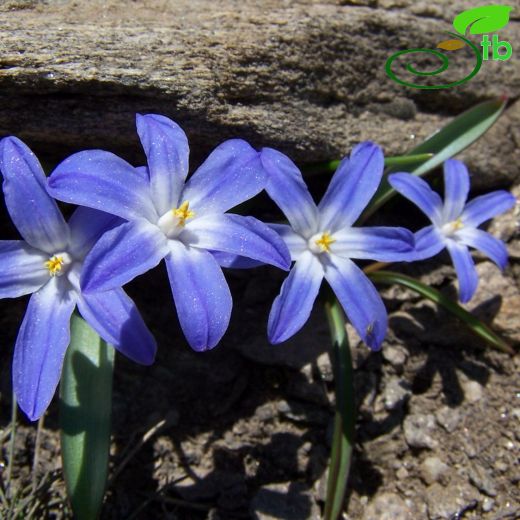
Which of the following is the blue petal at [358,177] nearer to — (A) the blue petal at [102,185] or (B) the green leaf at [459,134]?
(B) the green leaf at [459,134]

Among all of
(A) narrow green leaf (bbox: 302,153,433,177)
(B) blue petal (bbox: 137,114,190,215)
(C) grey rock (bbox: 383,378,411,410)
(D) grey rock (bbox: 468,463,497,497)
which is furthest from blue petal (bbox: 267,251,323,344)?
(D) grey rock (bbox: 468,463,497,497)

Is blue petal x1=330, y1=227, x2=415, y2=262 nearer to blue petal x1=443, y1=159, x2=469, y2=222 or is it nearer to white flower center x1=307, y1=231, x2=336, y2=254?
white flower center x1=307, y1=231, x2=336, y2=254

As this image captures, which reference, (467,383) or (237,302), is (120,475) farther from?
(467,383)

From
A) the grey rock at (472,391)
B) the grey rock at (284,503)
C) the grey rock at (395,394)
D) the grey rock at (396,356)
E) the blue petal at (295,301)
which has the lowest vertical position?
the grey rock at (284,503)

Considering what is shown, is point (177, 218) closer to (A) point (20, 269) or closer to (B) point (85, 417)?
(A) point (20, 269)

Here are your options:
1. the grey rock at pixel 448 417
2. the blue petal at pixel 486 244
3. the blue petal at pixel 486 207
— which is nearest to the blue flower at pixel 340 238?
the blue petal at pixel 486 244

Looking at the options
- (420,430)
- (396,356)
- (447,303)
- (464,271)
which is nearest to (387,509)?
(420,430)
